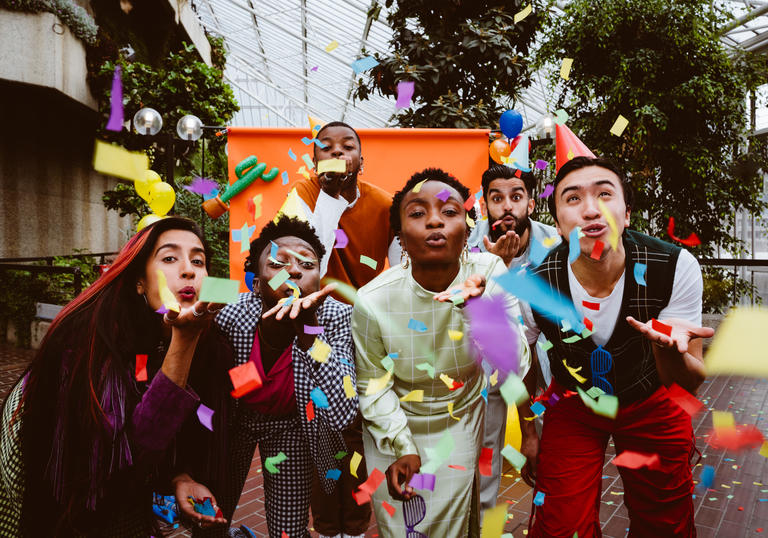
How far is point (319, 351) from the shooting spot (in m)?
2.04

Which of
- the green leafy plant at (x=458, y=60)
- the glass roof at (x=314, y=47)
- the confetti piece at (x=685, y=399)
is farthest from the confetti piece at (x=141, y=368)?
the glass roof at (x=314, y=47)

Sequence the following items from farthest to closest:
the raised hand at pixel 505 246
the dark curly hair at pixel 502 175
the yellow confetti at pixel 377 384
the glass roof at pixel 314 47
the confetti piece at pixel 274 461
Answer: the glass roof at pixel 314 47, the dark curly hair at pixel 502 175, the raised hand at pixel 505 246, the confetti piece at pixel 274 461, the yellow confetti at pixel 377 384

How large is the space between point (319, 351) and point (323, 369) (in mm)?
70

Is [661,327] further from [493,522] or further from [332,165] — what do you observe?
[332,165]

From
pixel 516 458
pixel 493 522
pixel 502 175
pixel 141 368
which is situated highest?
pixel 502 175

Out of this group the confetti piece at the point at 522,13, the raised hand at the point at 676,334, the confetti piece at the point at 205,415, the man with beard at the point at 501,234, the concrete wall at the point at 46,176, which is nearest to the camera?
the raised hand at the point at 676,334

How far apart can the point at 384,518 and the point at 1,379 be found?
5592 mm

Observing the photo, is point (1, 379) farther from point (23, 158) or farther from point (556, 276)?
point (556, 276)

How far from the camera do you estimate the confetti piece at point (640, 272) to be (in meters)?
1.99

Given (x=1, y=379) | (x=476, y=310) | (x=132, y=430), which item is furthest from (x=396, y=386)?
(x=1, y=379)

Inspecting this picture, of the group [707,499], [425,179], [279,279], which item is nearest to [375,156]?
[425,179]

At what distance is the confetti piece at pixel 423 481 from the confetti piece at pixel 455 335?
51cm

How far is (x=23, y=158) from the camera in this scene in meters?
9.29

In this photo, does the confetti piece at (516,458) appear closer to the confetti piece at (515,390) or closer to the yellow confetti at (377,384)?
the confetti piece at (515,390)
